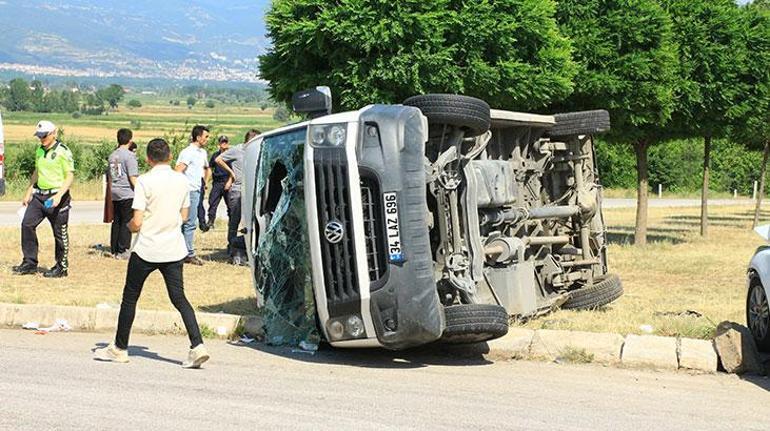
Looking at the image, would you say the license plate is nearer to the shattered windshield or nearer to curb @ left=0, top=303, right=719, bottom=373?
the shattered windshield

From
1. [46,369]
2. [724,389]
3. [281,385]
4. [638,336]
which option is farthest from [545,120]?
[46,369]

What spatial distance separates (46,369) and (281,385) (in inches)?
71.8

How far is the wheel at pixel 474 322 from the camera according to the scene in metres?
9.29

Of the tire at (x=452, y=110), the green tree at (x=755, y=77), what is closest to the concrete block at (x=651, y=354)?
the tire at (x=452, y=110)

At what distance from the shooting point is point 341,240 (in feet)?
29.7

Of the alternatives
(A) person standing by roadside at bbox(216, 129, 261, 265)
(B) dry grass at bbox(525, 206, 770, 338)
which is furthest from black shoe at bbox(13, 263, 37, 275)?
(B) dry grass at bbox(525, 206, 770, 338)

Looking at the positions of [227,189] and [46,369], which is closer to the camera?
[46,369]

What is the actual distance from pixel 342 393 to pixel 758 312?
428cm

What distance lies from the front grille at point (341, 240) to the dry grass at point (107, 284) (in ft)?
11.1

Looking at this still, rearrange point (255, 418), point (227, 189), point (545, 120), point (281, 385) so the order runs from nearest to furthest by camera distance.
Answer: point (255, 418) < point (281, 385) < point (545, 120) < point (227, 189)

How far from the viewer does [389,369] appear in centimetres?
930

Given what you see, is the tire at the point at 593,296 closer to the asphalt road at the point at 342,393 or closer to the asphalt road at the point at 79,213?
the asphalt road at the point at 342,393

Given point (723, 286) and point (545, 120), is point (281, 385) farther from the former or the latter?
point (723, 286)

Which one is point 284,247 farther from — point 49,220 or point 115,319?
point 49,220
